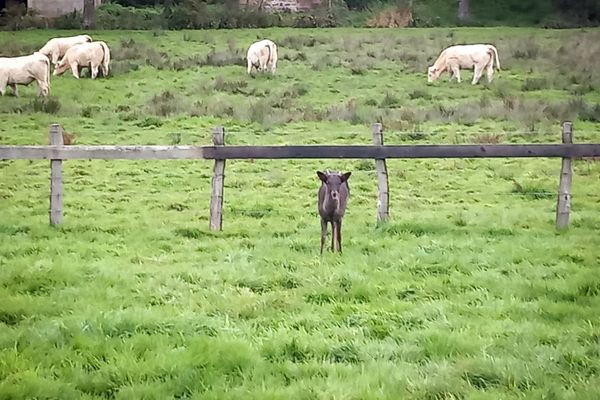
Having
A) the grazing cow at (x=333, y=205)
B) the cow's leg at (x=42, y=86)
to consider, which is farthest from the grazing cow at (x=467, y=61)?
the grazing cow at (x=333, y=205)

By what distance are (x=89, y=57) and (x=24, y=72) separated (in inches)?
87.7

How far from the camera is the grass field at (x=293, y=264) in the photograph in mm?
4520

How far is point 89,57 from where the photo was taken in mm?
20203

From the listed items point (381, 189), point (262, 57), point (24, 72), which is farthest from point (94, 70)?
point (381, 189)

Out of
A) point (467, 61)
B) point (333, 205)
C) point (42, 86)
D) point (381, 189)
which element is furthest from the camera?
point (467, 61)

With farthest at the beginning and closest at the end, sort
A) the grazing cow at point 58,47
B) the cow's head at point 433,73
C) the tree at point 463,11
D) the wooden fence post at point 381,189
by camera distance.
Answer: the tree at point 463,11, the grazing cow at point 58,47, the cow's head at point 433,73, the wooden fence post at point 381,189

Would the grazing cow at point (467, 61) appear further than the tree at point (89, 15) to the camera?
No

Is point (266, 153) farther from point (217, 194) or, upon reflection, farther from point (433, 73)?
point (433, 73)

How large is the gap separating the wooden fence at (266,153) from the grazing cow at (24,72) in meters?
10.2

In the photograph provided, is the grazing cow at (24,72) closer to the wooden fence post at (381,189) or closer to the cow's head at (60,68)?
the cow's head at (60,68)

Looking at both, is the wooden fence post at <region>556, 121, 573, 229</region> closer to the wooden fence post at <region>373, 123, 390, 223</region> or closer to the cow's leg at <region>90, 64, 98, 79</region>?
the wooden fence post at <region>373, 123, 390, 223</region>

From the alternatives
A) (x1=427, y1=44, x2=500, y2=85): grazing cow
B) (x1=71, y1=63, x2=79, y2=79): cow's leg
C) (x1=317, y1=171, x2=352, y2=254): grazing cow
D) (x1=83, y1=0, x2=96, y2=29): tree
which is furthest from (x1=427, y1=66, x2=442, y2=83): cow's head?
(x1=317, y1=171, x2=352, y2=254): grazing cow

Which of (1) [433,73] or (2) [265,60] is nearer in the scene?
(1) [433,73]

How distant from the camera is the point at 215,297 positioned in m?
6.01
